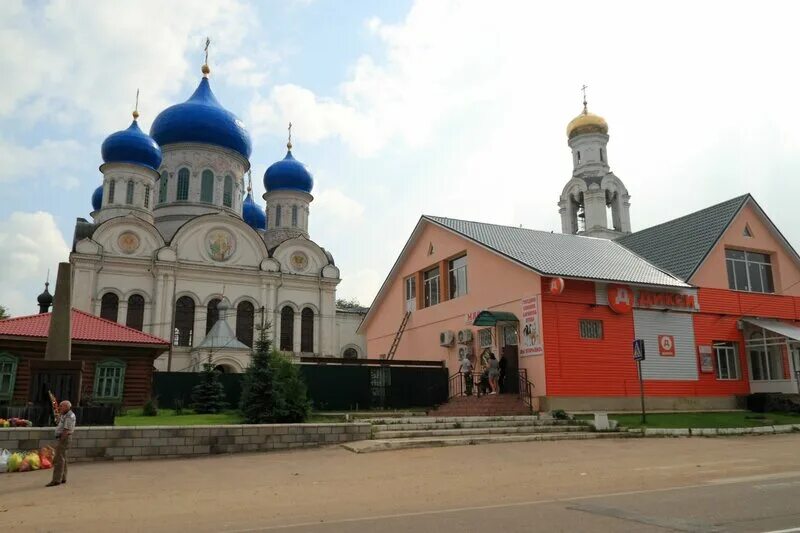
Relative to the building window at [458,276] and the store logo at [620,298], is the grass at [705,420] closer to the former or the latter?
the store logo at [620,298]

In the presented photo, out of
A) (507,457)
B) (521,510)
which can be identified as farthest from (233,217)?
(521,510)

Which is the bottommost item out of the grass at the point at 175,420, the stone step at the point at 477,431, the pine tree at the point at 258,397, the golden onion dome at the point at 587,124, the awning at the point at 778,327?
the stone step at the point at 477,431

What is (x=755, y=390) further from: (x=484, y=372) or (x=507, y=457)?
(x=507, y=457)

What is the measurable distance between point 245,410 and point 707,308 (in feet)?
52.7

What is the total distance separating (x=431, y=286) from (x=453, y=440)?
39.7 ft

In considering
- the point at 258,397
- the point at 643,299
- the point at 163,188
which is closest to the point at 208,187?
the point at 163,188

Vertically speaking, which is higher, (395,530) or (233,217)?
(233,217)

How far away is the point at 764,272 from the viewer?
25453mm

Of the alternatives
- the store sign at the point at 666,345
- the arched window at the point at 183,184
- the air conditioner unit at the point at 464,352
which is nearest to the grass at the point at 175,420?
the air conditioner unit at the point at 464,352

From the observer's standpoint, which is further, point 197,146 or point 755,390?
point 197,146

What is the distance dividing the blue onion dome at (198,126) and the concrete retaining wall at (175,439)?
3396 centimetres

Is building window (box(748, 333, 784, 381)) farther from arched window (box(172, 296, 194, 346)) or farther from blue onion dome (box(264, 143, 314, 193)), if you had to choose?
blue onion dome (box(264, 143, 314, 193))

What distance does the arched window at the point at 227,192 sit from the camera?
44.7m

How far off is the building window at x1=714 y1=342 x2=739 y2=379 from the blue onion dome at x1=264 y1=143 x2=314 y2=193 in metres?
33.7
